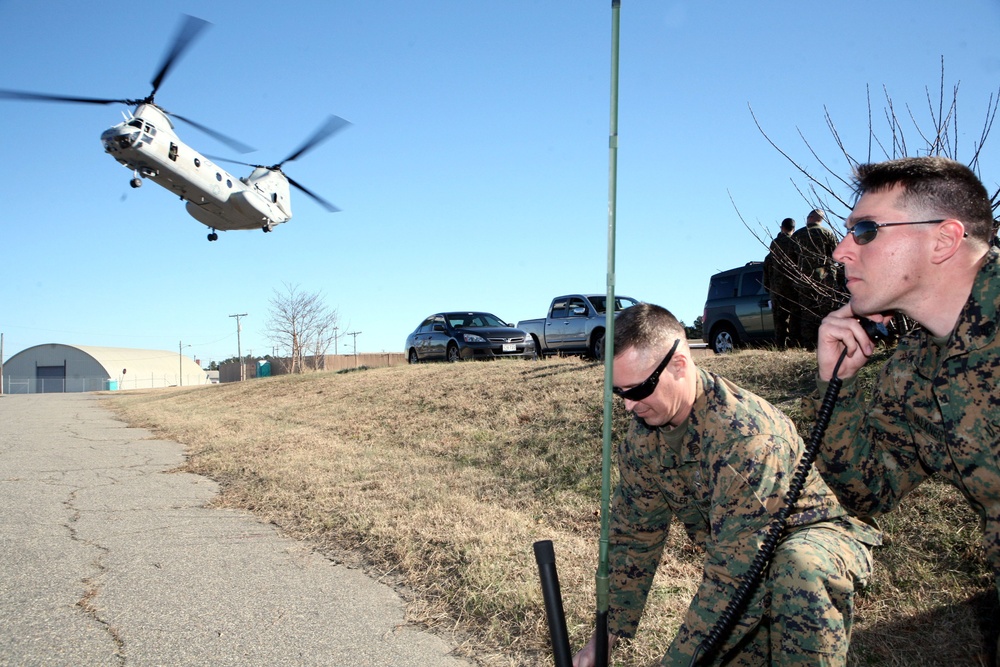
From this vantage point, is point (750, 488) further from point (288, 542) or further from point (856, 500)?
point (288, 542)

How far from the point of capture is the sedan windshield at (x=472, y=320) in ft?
62.5

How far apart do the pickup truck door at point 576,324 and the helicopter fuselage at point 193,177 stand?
12.7m

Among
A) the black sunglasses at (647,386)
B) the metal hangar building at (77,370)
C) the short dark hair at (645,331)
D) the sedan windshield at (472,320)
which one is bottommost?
the metal hangar building at (77,370)

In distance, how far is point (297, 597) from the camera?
410 centimetres

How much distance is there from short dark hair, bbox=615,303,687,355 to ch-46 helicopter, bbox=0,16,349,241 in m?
19.4

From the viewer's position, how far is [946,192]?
213 centimetres

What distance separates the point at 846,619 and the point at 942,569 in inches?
82.6

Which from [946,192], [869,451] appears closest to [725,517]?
[869,451]

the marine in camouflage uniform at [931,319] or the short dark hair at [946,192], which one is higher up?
the short dark hair at [946,192]

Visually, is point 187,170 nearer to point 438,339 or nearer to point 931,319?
point 438,339

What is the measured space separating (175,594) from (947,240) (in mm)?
4322

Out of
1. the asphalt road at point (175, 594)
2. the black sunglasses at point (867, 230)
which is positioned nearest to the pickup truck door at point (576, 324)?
the asphalt road at point (175, 594)

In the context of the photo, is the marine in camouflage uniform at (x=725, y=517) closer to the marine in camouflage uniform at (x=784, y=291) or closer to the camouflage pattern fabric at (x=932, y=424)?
the camouflage pattern fabric at (x=932, y=424)

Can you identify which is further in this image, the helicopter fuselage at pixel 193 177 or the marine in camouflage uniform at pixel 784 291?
the helicopter fuselage at pixel 193 177
